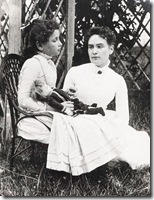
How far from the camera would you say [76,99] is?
166cm

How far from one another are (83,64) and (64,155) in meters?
0.44

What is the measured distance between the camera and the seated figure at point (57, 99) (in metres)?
1.62

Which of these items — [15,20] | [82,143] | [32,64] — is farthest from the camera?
[15,20]

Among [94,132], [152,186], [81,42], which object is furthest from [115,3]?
[152,186]

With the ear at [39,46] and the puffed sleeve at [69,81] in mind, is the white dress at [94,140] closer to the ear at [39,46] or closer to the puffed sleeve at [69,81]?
the puffed sleeve at [69,81]

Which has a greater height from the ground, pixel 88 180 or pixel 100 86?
pixel 100 86

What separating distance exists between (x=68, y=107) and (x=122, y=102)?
26 cm

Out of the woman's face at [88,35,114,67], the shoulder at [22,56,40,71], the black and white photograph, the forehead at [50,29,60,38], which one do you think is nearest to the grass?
the black and white photograph

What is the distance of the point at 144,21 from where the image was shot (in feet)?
5.59

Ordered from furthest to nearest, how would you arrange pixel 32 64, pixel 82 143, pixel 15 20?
pixel 15 20
pixel 32 64
pixel 82 143

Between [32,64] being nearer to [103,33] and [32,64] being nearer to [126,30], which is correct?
[103,33]

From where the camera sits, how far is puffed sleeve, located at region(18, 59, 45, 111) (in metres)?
1.63

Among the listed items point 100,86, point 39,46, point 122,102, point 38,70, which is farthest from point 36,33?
point 122,102

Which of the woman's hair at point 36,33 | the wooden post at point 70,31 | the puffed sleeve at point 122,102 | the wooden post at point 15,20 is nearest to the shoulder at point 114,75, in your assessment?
the puffed sleeve at point 122,102
